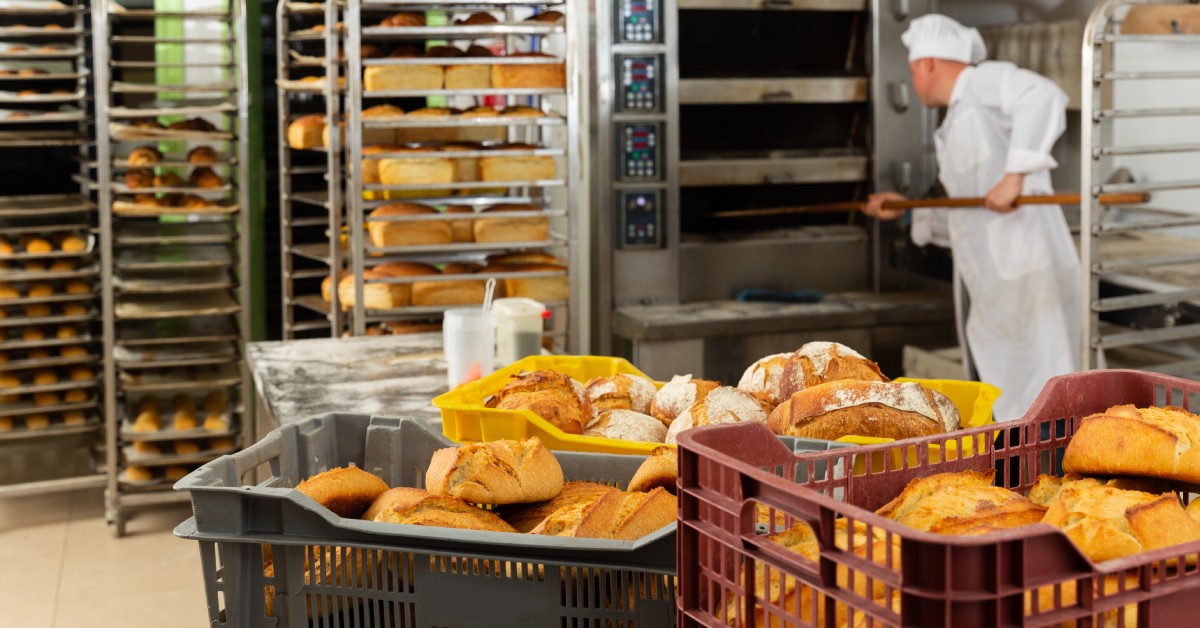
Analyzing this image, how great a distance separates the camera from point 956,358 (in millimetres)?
4832

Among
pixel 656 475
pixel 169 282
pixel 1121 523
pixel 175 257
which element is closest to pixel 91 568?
pixel 169 282

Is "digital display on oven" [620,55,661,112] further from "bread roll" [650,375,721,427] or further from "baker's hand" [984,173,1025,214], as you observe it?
"bread roll" [650,375,721,427]

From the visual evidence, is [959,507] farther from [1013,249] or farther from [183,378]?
[183,378]

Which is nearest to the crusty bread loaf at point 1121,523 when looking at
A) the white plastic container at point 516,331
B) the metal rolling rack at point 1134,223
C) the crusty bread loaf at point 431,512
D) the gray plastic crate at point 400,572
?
the gray plastic crate at point 400,572

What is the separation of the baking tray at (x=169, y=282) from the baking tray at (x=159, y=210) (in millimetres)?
274

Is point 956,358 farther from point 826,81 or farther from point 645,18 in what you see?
point 645,18

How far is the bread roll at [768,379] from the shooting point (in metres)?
1.92

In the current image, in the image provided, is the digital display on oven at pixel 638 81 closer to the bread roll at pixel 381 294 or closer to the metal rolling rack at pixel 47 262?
the bread roll at pixel 381 294

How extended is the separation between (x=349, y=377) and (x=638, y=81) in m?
2.26

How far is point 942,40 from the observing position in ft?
15.3

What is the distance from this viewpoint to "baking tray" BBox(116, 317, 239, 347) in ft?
15.3

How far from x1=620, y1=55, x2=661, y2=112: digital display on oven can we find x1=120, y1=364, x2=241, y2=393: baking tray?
1.93 metres

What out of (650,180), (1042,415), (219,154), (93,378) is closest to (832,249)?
(650,180)

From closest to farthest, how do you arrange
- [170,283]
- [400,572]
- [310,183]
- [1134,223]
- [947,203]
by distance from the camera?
[400,572] < [1134,223] < [947,203] < [170,283] < [310,183]
